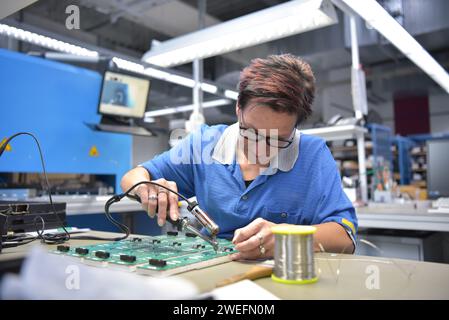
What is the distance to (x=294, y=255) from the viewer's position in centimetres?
60

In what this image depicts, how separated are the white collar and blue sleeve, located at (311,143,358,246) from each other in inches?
3.5

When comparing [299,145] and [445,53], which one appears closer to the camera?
[299,145]

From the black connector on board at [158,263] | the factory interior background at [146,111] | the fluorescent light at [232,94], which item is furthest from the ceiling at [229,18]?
the black connector on board at [158,263]

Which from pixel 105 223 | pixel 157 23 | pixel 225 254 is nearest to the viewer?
pixel 225 254

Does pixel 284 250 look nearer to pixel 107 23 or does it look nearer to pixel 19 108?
pixel 19 108

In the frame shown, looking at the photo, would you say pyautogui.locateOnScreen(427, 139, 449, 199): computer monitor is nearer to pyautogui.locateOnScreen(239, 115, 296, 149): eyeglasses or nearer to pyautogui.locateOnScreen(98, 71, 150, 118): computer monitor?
pyautogui.locateOnScreen(239, 115, 296, 149): eyeglasses

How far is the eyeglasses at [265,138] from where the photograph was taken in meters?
1.07

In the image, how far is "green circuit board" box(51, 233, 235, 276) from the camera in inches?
25.9

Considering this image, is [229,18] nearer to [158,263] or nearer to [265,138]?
[265,138]

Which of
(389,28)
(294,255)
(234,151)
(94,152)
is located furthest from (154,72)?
(294,255)

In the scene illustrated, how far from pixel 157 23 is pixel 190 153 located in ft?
13.4

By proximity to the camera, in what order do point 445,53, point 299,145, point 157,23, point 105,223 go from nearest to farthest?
point 299,145 → point 105,223 → point 157,23 → point 445,53

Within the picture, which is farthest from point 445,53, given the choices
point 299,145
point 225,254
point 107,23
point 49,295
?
point 49,295
